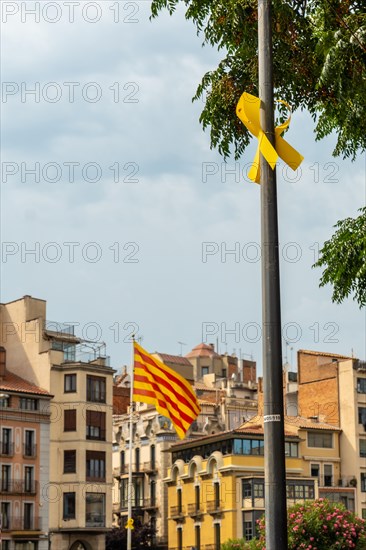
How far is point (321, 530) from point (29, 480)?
30.2 m

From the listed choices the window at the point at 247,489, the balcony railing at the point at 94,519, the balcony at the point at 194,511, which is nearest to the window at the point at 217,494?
the balcony at the point at 194,511

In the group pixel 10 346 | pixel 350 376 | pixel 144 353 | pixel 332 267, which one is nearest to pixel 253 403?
pixel 350 376

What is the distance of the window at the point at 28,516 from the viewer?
77.7 m

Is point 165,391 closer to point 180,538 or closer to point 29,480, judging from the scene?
point 29,480

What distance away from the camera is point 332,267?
1661 centimetres

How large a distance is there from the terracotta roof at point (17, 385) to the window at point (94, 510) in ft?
27.7

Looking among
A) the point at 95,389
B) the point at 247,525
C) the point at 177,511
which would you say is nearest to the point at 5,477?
the point at 95,389

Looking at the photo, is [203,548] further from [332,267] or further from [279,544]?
[279,544]

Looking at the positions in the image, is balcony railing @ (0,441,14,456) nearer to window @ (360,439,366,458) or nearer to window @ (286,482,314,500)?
window @ (286,482,314,500)

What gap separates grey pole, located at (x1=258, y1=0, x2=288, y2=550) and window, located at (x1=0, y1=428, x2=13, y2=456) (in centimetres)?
6989

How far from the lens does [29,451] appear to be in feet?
261

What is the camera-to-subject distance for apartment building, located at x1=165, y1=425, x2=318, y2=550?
8362 centimetres

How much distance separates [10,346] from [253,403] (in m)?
31.3

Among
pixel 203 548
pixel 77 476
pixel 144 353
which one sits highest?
pixel 144 353
